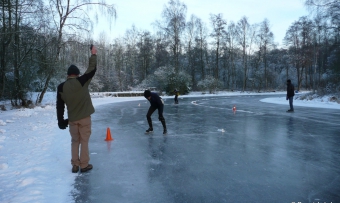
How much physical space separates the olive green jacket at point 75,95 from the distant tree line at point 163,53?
311 inches

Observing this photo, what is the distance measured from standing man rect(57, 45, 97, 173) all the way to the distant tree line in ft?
25.8

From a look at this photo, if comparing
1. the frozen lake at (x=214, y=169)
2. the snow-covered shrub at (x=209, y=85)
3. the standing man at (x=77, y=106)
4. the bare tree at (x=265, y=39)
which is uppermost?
the bare tree at (x=265, y=39)

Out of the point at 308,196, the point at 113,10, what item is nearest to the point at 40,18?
the point at 113,10

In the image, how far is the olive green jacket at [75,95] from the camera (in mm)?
4371

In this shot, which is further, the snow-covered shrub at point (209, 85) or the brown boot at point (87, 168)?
the snow-covered shrub at point (209, 85)

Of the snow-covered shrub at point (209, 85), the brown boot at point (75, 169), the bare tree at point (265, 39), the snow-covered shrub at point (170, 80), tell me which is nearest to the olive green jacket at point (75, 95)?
the brown boot at point (75, 169)

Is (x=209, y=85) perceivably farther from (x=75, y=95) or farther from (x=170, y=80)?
(x=75, y=95)

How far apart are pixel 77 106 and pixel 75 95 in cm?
21

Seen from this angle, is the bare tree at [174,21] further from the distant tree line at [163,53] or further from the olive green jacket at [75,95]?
the olive green jacket at [75,95]

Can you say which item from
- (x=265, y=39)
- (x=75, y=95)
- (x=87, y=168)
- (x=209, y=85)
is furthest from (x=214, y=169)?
(x=265, y=39)

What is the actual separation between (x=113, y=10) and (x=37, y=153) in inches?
504

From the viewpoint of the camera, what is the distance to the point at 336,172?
4375mm

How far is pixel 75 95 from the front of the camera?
4410 mm

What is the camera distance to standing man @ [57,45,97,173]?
4387 mm
